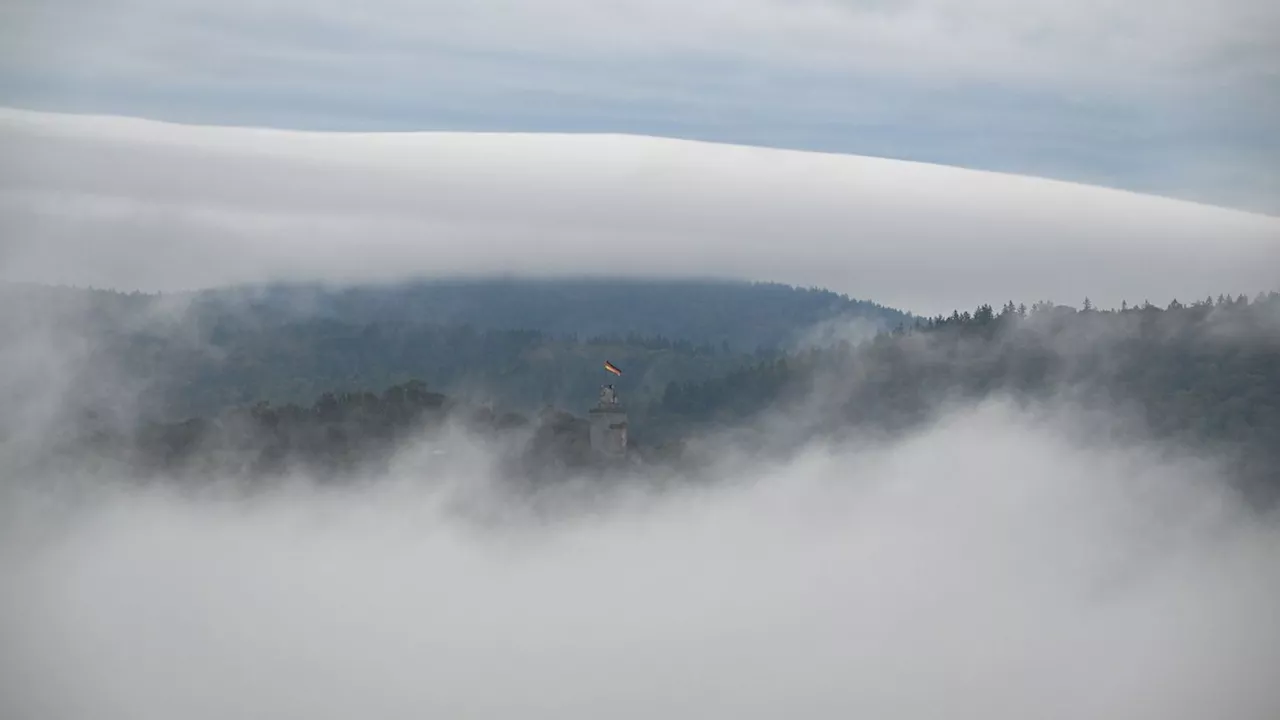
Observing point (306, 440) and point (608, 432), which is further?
point (306, 440)

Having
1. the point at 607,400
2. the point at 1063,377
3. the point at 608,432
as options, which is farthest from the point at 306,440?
the point at 1063,377

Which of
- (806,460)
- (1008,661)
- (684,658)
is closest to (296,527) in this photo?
(684,658)

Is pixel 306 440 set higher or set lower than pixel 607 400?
lower

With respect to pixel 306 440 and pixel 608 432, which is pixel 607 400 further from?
pixel 306 440

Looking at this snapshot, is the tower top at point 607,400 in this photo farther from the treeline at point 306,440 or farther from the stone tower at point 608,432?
the treeline at point 306,440

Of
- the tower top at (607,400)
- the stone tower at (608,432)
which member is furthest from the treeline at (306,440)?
the stone tower at (608,432)

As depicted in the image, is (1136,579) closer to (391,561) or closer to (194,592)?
(391,561)
